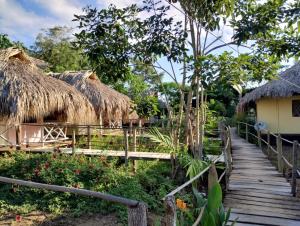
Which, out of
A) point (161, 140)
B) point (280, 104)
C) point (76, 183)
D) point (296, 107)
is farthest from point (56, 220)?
point (296, 107)

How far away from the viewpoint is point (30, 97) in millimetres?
10570

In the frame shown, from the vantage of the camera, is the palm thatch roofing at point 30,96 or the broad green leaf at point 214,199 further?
the palm thatch roofing at point 30,96

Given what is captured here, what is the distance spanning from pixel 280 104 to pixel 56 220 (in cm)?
1091

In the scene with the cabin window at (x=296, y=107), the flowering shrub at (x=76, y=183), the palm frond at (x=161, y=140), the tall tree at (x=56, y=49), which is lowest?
the flowering shrub at (x=76, y=183)

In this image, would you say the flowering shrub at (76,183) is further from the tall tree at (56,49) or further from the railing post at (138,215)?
the tall tree at (56,49)

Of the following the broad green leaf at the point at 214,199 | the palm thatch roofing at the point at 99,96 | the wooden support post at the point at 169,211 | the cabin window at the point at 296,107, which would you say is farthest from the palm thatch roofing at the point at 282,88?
the wooden support post at the point at 169,211

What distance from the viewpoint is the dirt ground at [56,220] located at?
18.6 feet

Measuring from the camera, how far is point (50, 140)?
11.8 metres

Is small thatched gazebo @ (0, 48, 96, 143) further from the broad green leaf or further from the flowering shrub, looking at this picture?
the broad green leaf

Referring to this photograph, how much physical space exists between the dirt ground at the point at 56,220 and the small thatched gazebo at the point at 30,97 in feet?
16.0

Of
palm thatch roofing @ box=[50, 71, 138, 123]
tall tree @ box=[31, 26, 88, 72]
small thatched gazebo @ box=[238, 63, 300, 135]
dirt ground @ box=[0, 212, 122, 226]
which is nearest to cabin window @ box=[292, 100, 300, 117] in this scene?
small thatched gazebo @ box=[238, 63, 300, 135]

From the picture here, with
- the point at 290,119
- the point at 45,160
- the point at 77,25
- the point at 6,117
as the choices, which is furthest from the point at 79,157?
the point at 290,119

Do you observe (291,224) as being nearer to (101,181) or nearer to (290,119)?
(101,181)

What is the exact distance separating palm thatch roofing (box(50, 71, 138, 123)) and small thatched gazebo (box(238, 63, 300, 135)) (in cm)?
589
